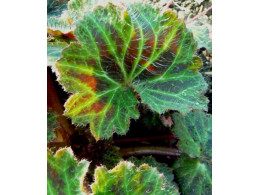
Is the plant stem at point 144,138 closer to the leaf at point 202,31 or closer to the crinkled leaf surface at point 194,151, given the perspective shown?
the crinkled leaf surface at point 194,151

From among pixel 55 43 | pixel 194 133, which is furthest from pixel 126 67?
pixel 194 133

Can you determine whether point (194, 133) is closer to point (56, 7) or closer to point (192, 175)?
point (192, 175)

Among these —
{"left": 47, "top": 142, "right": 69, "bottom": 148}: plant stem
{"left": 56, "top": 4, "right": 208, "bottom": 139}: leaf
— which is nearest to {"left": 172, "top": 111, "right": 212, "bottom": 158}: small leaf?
{"left": 56, "top": 4, "right": 208, "bottom": 139}: leaf

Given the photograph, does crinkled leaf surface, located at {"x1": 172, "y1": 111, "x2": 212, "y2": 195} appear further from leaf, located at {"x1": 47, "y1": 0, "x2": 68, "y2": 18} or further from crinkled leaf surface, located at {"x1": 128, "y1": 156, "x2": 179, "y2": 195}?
leaf, located at {"x1": 47, "y1": 0, "x2": 68, "y2": 18}

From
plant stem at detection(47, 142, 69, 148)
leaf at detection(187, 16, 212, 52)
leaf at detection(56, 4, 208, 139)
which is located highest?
leaf at detection(187, 16, 212, 52)
